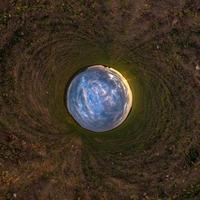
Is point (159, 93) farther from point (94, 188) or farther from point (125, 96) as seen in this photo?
point (94, 188)

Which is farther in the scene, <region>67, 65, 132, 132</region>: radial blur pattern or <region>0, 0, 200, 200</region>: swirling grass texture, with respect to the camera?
<region>0, 0, 200, 200</region>: swirling grass texture

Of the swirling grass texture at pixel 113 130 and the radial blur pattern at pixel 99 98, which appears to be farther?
the swirling grass texture at pixel 113 130

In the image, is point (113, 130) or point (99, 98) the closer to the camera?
point (99, 98)

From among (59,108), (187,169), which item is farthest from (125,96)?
(187,169)
